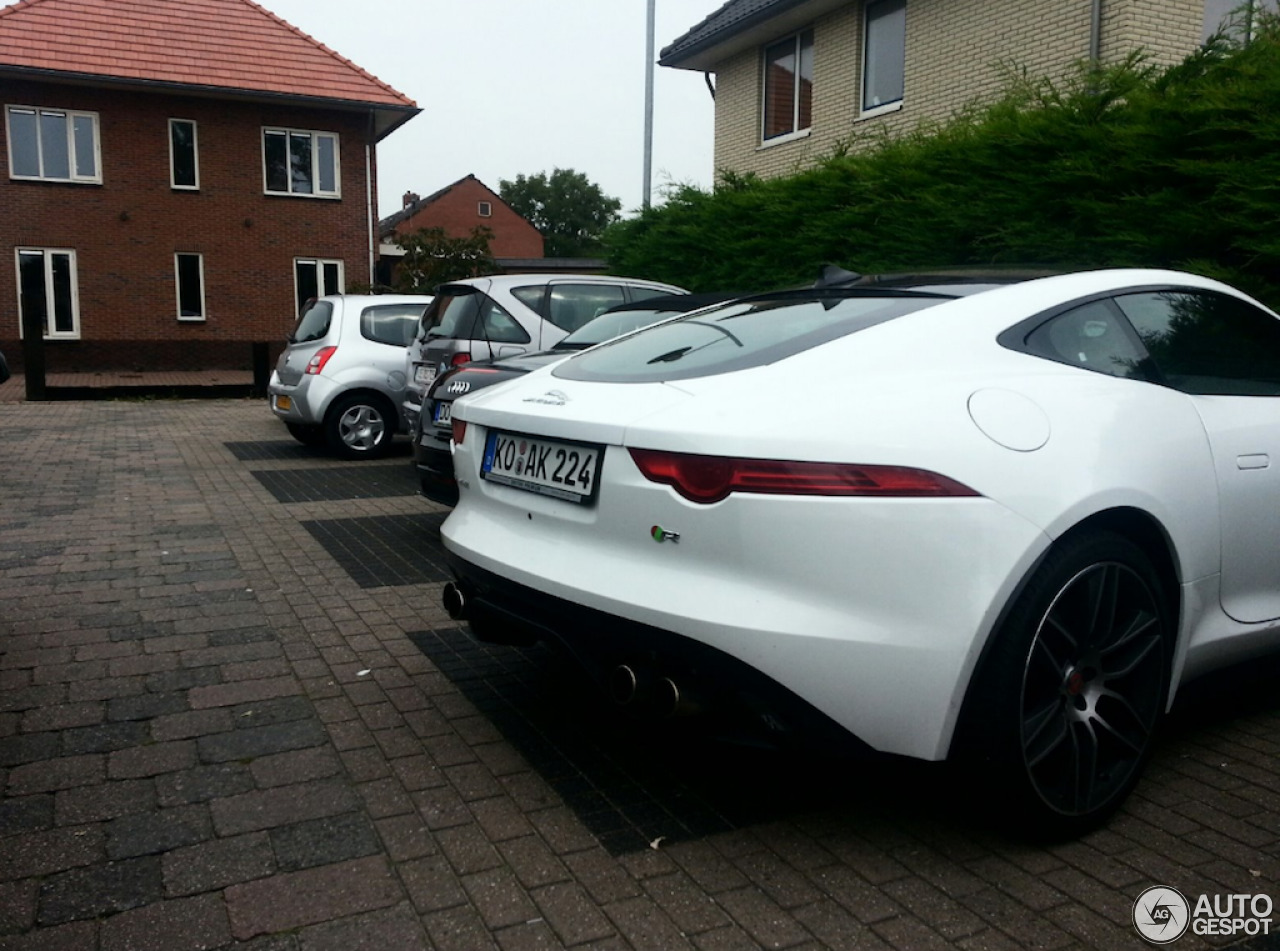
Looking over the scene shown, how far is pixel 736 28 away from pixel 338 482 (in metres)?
13.0

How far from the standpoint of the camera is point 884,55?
1786 centimetres

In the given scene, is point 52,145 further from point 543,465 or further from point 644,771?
point 644,771

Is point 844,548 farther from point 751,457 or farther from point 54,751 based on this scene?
point 54,751

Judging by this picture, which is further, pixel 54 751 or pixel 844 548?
pixel 54 751

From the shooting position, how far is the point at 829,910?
2.76 meters

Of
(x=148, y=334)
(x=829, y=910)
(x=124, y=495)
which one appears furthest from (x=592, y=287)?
(x=148, y=334)

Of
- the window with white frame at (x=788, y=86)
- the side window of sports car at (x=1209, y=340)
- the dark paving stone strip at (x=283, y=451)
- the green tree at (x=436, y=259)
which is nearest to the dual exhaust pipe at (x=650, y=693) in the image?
the side window of sports car at (x=1209, y=340)

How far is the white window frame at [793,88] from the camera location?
64.3 feet

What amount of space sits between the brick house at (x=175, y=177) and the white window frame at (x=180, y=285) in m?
0.04

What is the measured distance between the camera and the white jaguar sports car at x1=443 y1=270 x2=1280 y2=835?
9.01 ft

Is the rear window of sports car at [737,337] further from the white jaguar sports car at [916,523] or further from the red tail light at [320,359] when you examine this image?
the red tail light at [320,359]

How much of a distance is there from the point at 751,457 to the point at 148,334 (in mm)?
28672

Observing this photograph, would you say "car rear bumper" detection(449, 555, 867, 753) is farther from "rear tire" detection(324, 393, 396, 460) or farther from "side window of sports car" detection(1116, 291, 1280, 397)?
"rear tire" detection(324, 393, 396, 460)

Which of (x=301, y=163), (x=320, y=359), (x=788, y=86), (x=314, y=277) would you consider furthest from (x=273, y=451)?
(x=301, y=163)
